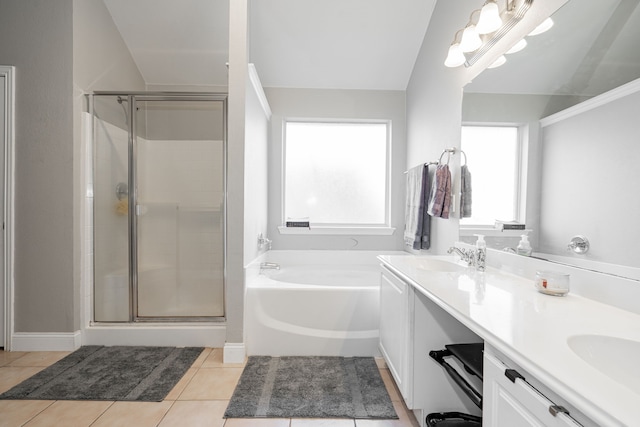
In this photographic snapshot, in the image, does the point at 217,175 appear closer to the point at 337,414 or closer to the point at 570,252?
the point at 337,414

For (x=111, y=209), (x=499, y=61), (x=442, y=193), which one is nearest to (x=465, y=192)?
(x=442, y=193)

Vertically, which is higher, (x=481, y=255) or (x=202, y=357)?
(x=481, y=255)

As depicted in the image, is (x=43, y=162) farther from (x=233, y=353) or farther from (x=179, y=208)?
(x=233, y=353)

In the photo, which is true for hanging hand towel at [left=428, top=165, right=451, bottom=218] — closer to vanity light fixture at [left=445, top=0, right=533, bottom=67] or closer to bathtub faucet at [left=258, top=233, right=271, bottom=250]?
vanity light fixture at [left=445, top=0, right=533, bottom=67]

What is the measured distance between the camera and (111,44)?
2.65 meters

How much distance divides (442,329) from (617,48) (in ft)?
4.05

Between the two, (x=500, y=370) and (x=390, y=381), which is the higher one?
(x=500, y=370)

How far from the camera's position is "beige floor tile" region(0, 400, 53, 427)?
1507mm

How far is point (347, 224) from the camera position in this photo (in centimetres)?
321

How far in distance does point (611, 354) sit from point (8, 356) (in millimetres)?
3238

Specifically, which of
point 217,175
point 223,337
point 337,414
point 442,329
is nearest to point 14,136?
point 217,175

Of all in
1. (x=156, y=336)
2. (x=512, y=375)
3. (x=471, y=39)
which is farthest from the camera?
(x=156, y=336)

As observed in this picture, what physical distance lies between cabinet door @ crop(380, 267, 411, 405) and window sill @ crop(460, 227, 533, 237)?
0.56m

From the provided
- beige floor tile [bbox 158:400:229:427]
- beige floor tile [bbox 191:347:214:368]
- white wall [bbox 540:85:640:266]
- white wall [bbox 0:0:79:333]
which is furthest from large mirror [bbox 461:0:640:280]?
white wall [bbox 0:0:79:333]
